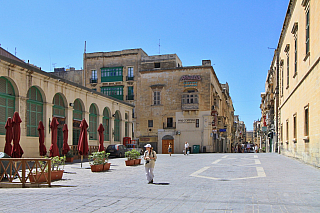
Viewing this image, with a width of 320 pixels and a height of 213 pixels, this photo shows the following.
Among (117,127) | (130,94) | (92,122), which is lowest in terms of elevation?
(117,127)

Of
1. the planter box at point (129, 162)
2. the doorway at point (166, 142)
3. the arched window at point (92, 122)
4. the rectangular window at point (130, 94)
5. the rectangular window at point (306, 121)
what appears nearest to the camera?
the rectangular window at point (306, 121)

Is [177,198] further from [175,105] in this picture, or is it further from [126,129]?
[175,105]

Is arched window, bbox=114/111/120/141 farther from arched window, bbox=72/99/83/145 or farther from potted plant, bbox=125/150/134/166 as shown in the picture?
potted plant, bbox=125/150/134/166

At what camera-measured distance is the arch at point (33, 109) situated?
23375 mm

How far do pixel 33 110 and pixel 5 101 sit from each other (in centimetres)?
289

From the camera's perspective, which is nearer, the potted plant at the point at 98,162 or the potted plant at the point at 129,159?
the potted plant at the point at 98,162

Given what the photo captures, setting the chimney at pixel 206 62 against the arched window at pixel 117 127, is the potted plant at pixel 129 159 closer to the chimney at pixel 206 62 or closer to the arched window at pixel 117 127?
the arched window at pixel 117 127

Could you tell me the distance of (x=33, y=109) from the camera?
23.8 metres

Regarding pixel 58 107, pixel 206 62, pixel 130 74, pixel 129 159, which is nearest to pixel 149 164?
pixel 129 159

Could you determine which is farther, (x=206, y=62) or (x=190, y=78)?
(x=206, y=62)

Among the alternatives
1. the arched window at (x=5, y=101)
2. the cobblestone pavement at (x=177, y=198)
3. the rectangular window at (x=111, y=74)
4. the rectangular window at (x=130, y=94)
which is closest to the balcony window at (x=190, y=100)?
the rectangular window at (x=130, y=94)

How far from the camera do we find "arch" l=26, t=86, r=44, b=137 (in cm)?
2338

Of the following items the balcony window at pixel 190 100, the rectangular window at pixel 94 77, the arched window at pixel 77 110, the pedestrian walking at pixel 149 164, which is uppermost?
the rectangular window at pixel 94 77

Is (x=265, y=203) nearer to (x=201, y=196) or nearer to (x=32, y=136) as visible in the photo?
(x=201, y=196)
